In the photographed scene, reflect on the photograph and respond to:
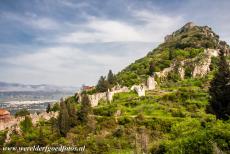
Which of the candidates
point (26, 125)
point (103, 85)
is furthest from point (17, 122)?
point (103, 85)

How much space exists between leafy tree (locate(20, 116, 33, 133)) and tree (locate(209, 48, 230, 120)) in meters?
43.8

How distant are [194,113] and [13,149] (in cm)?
2900

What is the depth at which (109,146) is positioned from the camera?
5119 centimetres

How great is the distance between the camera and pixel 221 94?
38688 millimetres

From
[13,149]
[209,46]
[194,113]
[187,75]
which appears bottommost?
[13,149]

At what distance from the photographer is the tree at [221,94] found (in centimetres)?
3803

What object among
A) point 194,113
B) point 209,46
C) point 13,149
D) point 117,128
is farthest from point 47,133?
point 209,46

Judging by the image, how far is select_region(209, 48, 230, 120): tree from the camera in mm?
38031

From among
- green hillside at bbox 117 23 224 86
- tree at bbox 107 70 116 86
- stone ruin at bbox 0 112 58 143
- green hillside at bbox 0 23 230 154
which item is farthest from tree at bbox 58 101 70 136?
tree at bbox 107 70 116 86

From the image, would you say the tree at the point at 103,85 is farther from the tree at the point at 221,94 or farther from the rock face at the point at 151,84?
the tree at the point at 221,94

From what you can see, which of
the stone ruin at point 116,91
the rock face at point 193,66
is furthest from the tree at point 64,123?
the rock face at point 193,66

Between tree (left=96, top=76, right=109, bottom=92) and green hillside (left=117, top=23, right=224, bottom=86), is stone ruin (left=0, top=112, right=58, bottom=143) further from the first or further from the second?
green hillside (left=117, top=23, right=224, bottom=86)

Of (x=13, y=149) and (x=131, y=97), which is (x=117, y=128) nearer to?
(x=13, y=149)

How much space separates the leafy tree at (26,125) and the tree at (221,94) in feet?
144
